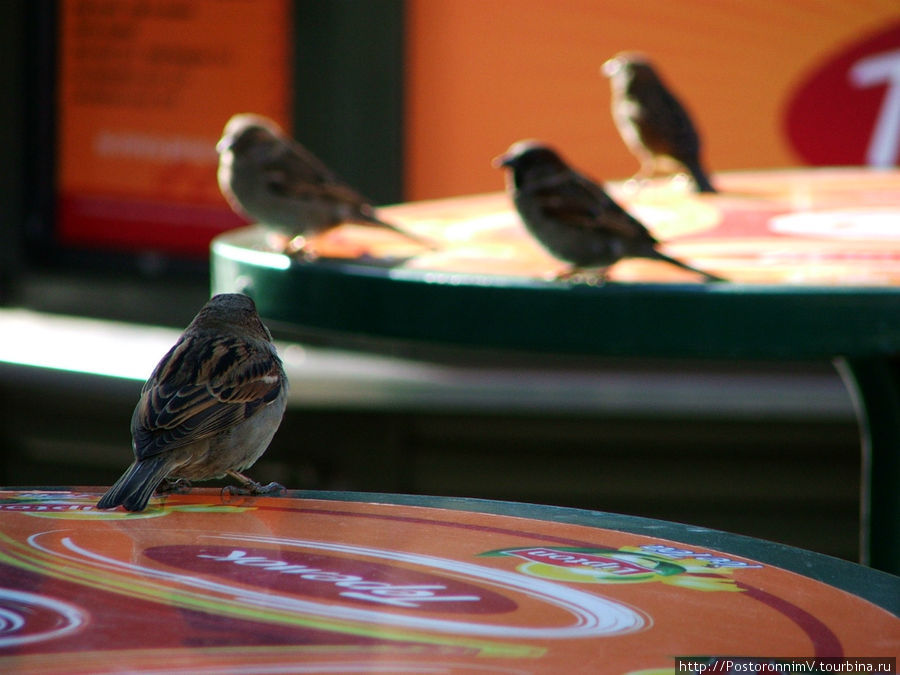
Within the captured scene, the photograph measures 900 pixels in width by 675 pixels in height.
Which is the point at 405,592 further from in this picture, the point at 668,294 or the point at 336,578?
the point at 668,294

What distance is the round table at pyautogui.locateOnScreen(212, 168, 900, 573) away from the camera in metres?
2.18

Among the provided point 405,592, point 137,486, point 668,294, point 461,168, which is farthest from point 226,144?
point 405,592

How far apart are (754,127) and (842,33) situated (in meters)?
0.47

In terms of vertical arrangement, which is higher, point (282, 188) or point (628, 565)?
point (282, 188)

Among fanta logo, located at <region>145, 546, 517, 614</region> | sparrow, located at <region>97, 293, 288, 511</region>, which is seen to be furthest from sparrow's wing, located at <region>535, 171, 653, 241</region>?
fanta logo, located at <region>145, 546, 517, 614</region>

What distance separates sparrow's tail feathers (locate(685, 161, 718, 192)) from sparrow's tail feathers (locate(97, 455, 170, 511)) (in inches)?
86.1

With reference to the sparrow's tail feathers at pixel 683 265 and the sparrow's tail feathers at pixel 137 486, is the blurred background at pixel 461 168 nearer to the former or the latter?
the sparrow's tail feathers at pixel 683 265

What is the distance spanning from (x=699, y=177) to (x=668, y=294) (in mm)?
1696

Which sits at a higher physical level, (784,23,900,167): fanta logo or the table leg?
(784,23,900,167): fanta logo

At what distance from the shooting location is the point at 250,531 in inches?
66.1

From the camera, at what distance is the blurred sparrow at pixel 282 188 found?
11.8 ft

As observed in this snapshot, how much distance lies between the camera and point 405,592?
144cm

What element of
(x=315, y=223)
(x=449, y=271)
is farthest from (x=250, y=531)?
(x=315, y=223)

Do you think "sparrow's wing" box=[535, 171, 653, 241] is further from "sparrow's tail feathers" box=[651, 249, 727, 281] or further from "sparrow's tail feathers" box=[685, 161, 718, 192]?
"sparrow's tail feathers" box=[685, 161, 718, 192]
